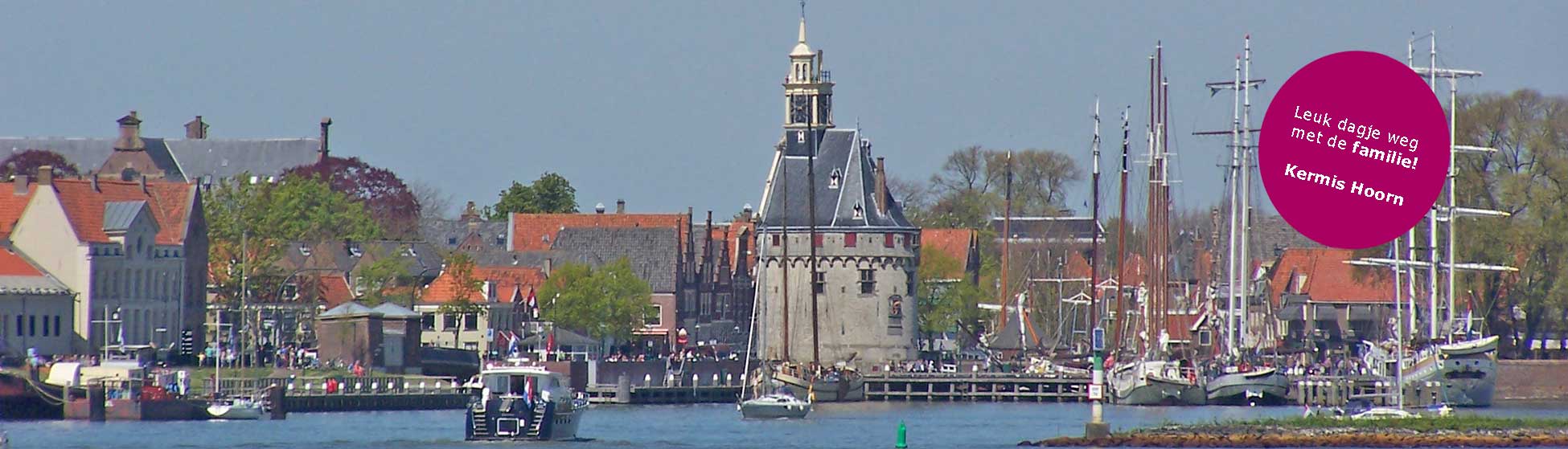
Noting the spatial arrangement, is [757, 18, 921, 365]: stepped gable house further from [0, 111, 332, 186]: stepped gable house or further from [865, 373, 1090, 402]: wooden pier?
[0, 111, 332, 186]: stepped gable house

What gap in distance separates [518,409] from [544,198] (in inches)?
3637

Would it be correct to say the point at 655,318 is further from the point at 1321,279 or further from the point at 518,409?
the point at 518,409

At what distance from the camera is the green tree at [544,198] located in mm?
160250

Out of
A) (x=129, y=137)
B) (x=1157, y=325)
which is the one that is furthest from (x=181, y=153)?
(x=1157, y=325)

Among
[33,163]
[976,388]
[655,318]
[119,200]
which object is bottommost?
[976,388]

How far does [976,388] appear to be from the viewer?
108312mm

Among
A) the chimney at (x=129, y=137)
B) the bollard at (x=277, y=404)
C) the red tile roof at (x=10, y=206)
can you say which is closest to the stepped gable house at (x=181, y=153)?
the chimney at (x=129, y=137)

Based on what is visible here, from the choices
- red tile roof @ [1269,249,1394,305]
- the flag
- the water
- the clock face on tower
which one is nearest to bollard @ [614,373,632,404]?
the water

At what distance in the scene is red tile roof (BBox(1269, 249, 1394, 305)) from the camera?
127 meters

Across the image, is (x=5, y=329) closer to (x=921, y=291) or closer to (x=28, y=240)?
(x=28, y=240)

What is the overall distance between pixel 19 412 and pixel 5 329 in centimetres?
1539

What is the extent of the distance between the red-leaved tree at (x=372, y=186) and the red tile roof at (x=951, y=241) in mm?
26332

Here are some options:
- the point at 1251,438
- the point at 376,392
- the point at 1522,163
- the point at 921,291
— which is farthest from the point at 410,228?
the point at 1251,438

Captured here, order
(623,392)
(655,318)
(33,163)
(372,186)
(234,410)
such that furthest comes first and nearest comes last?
(372,186) → (33,163) → (655,318) → (623,392) → (234,410)
